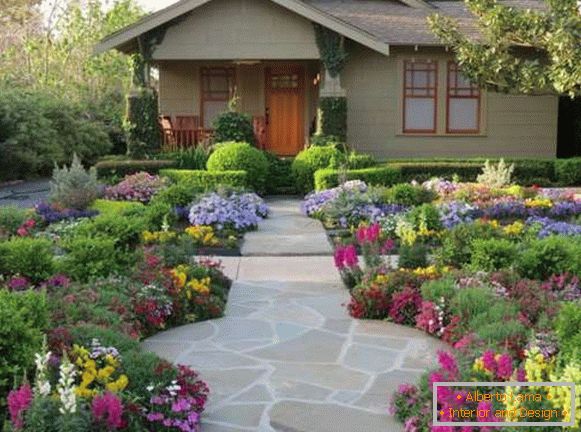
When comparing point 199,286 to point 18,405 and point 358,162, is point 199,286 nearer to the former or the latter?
point 18,405

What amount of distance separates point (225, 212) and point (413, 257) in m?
4.94

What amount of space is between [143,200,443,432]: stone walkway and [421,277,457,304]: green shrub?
0.34 metres

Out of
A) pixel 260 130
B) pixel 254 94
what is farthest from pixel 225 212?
pixel 254 94

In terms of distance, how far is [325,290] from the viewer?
9.28 metres

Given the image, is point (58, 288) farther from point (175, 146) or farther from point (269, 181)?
point (175, 146)

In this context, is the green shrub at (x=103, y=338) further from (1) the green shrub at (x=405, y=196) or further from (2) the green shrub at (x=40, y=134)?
(2) the green shrub at (x=40, y=134)

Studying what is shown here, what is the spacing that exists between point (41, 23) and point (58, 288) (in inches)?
1158

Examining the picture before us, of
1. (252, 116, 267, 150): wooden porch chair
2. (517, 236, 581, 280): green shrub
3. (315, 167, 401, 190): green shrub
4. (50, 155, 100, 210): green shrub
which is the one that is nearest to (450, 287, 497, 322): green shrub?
(517, 236, 581, 280): green shrub

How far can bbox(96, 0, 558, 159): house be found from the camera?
20.2 m

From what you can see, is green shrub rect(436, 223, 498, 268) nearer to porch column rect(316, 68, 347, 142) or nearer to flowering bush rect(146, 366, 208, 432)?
flowering bush rect(146, 366, 208, 432)

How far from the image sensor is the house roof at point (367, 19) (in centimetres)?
1959

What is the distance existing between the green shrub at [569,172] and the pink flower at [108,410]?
16755mm

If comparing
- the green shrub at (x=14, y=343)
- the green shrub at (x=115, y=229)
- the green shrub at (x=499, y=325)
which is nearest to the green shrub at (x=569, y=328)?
the green shrub at (x=499, y=325)

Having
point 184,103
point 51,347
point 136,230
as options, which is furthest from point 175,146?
point 51,347
